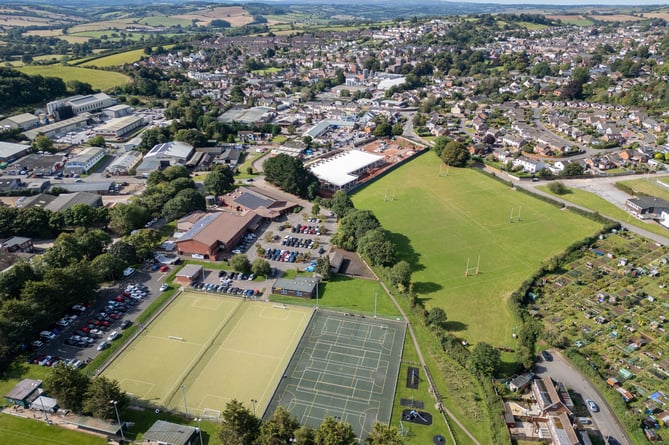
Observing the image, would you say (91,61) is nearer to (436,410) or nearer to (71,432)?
(71,432)

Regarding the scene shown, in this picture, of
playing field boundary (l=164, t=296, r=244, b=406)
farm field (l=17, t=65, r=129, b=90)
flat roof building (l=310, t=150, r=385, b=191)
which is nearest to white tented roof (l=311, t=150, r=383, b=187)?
flat roof building (l=310, t=150, r=385, b=191)

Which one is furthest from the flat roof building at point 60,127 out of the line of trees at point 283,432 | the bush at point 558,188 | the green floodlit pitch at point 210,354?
the bush at point 558,188

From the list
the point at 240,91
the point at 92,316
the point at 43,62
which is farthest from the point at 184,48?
the point at 92,316

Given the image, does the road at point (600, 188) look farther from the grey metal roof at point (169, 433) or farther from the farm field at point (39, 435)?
the farm field at point (39, 435)

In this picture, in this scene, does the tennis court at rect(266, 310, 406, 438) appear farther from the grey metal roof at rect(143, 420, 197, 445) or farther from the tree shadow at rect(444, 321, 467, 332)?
the grey metal roof at rect(143, 420, 197, 445)

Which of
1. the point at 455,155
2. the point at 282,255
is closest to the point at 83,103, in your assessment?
the point at 282,255

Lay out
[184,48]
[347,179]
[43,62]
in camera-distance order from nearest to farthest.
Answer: [347,179]
[43,62]
[184,48]
